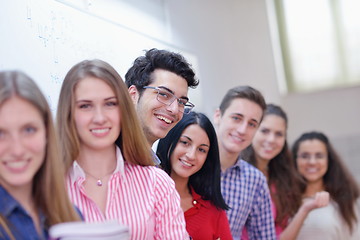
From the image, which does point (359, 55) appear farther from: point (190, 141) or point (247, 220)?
point (190, 141)

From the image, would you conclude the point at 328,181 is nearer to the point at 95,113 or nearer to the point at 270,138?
the point at 270,138

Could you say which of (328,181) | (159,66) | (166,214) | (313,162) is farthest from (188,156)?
(328,181)

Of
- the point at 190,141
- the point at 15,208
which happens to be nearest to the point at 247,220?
the point at 190,141

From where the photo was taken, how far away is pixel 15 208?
1192mm

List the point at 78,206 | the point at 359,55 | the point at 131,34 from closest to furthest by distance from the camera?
the point at 78,206 < the point at 131,34 < the point at 359,55

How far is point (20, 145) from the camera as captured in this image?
45.9 inches

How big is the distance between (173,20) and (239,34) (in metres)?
0.98

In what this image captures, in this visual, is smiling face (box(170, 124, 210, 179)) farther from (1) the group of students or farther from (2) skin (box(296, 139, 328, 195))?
(2) skin (box(296, 139, 328, 195))

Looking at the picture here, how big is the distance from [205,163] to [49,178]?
1138 millimetres

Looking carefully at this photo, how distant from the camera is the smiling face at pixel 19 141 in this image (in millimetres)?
1162

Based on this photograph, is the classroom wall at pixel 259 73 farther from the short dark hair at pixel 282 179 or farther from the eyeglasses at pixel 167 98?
the eyeglasses at pixel 167 98

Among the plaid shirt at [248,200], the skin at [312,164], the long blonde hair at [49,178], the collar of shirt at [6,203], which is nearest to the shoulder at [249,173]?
the plaid shirt at [248,200]

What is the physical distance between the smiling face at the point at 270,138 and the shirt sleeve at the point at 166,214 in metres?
1.69

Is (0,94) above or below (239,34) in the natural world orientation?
below
